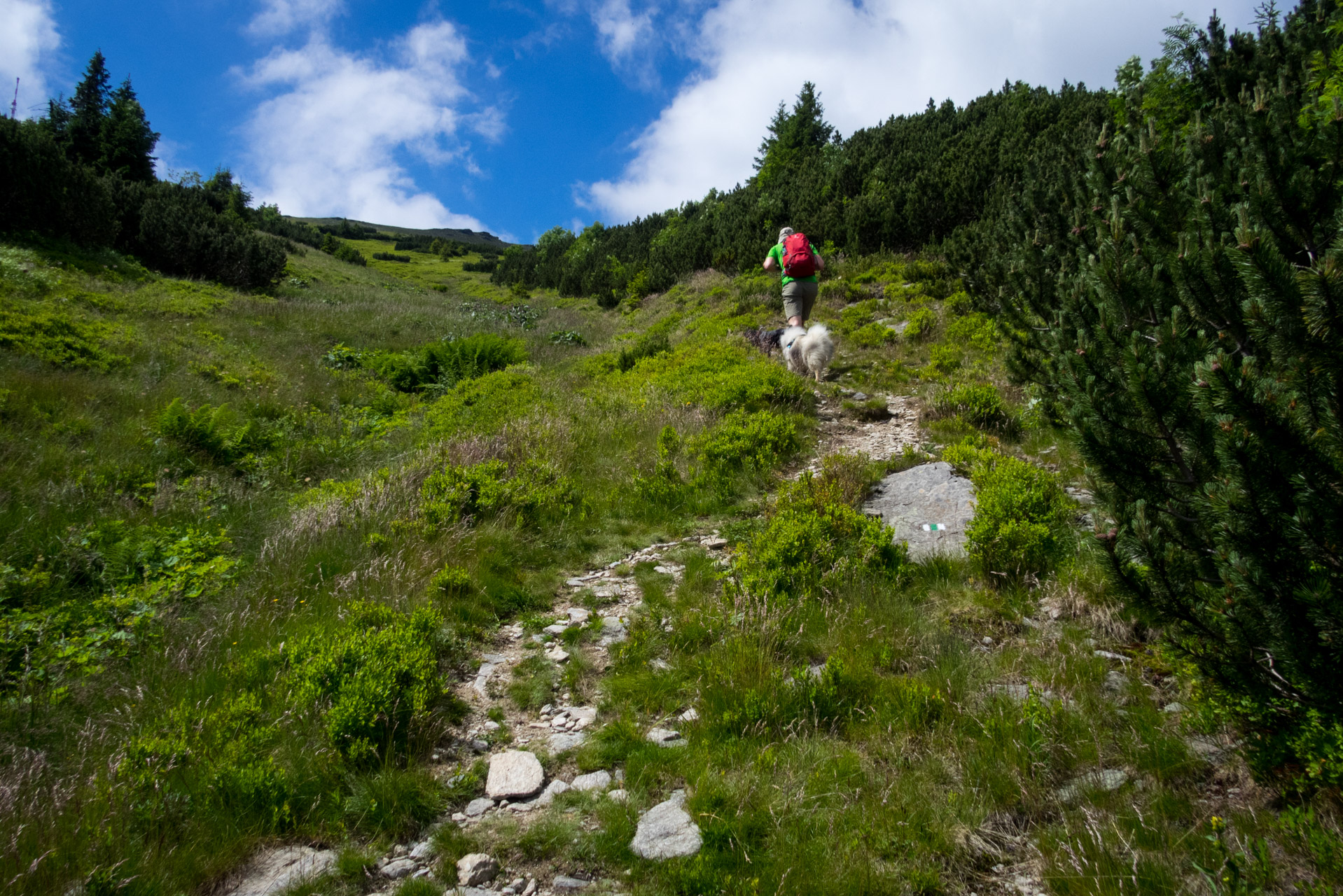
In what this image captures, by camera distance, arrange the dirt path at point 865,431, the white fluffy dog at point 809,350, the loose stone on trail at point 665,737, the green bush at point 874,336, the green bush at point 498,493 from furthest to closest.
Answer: the green bush at point 874,336, the white fluffy dog at point 809,350, the dirt path at point 865,431, the green bush at point 498,493, the loose stone on trail at point 665,737

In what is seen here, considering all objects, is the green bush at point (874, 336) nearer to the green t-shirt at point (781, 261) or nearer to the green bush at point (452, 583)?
the green t-shirt at point (781, 261)

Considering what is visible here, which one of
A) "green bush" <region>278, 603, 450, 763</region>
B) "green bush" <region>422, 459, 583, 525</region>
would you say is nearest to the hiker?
"green bush" <region>422, 459, 583, 525</region>

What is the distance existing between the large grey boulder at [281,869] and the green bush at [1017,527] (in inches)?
155

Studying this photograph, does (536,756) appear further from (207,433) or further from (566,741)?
(207,433)

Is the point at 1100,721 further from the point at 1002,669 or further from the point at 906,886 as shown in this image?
the point at 906,886

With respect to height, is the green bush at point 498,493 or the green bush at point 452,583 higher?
the green bush at point 498,493

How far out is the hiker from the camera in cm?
1002

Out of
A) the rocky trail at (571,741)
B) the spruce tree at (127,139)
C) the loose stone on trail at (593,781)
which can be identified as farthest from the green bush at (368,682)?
the spruce tree at (127,139)

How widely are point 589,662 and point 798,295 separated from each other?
7925mm

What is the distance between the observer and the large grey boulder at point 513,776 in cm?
287

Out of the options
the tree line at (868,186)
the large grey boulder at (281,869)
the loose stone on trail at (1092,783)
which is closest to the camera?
the large grey boulder at (281,869)

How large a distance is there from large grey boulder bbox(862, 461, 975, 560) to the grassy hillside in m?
0.22

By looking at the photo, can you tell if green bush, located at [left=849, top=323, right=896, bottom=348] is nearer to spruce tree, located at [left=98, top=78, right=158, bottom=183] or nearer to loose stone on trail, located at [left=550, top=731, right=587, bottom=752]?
loose stone on trail, located at [left=550, top=731, right=587, bottom=752]

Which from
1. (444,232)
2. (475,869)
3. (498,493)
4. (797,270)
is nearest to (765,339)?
(797,270)
